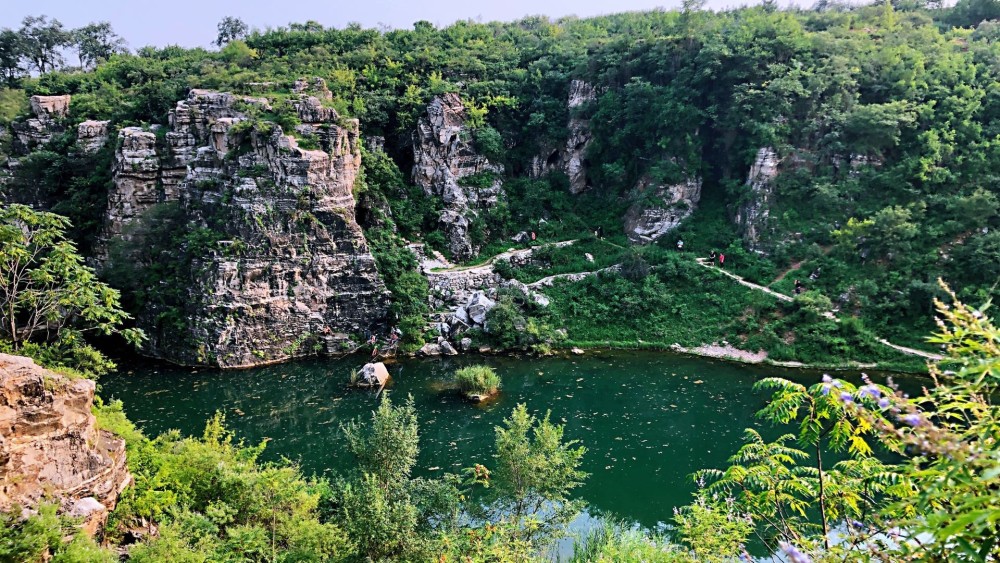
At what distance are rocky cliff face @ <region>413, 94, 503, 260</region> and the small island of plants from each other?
1150 cm

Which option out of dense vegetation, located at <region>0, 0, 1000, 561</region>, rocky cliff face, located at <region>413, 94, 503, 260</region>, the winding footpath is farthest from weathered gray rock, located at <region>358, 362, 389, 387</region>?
the winding footpath

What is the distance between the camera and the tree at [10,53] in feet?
115

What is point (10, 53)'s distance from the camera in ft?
116

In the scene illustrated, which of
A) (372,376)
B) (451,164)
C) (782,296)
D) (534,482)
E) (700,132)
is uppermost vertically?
(700,132)

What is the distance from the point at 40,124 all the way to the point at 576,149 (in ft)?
93.9

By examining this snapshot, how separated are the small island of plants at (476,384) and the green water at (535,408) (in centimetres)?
47

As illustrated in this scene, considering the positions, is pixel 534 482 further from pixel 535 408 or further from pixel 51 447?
pixel 535 408

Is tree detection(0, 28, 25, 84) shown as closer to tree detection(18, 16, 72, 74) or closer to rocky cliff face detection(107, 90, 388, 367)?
tree detection(18, 16, 72, 74)

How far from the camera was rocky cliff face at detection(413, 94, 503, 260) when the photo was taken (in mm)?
30806

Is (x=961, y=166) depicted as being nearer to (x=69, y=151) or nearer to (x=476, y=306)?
(x=476, y=306)

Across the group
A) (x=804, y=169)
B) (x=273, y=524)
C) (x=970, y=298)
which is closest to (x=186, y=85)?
(x=273, y=524)

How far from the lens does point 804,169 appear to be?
27531 millimetres

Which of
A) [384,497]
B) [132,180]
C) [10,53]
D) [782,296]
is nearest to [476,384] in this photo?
[384,497]

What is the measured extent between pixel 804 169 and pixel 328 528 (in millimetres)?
27863
